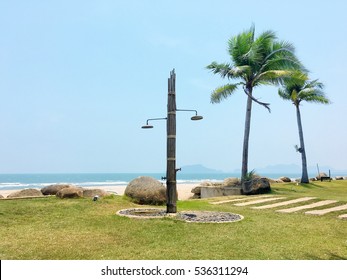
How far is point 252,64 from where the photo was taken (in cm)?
2481

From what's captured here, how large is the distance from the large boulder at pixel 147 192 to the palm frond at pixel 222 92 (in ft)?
39.6

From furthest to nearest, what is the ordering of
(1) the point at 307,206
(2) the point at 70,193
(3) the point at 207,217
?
(2) the point at 70,193
(1) the point at 307,206
(3) the point at 207,217

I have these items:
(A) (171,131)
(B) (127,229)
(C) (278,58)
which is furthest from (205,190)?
(B) (127,229)

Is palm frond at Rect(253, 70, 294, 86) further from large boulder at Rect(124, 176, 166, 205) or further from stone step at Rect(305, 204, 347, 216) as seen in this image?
large boulder at Rect(124, 176, 166, 205)

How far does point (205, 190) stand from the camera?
23.1m

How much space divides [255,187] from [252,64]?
941cm

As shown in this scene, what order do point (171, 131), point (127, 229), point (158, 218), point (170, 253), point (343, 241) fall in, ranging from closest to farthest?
point (170, 253) → point (343, 241) → point (127, 229) → point (158, 218) → point (171, 131)

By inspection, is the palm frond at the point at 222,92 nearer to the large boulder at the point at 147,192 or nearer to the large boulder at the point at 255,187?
the large boulder at the point at 255,187

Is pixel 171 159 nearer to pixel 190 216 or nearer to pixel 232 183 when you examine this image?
pixel 190 216

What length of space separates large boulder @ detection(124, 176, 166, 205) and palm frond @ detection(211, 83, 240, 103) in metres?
12.1

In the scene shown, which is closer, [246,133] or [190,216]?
[190,216]

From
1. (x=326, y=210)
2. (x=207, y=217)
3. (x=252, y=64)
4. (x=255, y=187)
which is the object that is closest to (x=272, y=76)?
(x=252, y=64)
